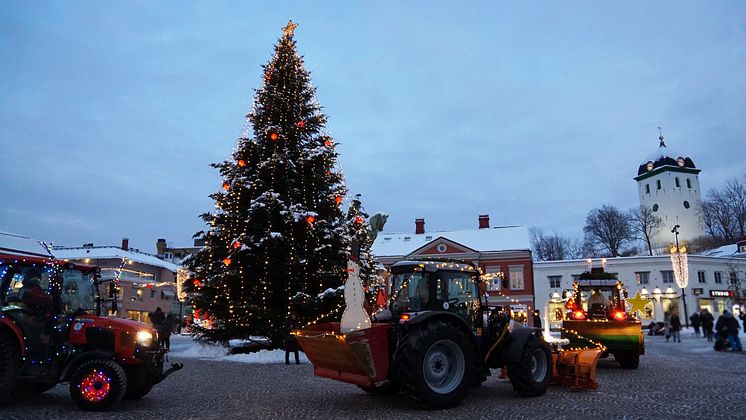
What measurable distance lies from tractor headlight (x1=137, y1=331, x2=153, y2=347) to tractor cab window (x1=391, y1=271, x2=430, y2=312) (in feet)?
12.8

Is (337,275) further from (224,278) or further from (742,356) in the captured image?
(742,356)

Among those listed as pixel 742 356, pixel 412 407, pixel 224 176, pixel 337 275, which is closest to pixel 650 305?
pixel 742 356

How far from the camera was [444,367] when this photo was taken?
778 centimetres

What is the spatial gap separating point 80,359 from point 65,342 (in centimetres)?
45

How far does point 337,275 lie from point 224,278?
131 inches

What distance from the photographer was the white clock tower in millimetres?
71125

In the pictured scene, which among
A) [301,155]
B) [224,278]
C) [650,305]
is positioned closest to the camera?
[224,278]

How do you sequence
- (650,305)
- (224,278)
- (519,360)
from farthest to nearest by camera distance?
1. (650,305)
2. (224,278)
3. (519,360)

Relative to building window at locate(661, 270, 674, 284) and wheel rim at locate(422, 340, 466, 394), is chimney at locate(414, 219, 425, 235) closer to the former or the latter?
building window at locate(661, 270, 674, 284)

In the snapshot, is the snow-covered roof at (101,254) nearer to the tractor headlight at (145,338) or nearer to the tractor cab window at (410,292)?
the tractor headlight at (145,338)

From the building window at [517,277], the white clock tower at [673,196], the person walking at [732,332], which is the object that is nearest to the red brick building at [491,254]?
the building window at [517,277]

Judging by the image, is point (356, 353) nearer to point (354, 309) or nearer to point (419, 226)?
point (354, 309)

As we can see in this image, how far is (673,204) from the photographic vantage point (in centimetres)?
7256

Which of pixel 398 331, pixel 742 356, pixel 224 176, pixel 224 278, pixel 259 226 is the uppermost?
pixel 224 176
